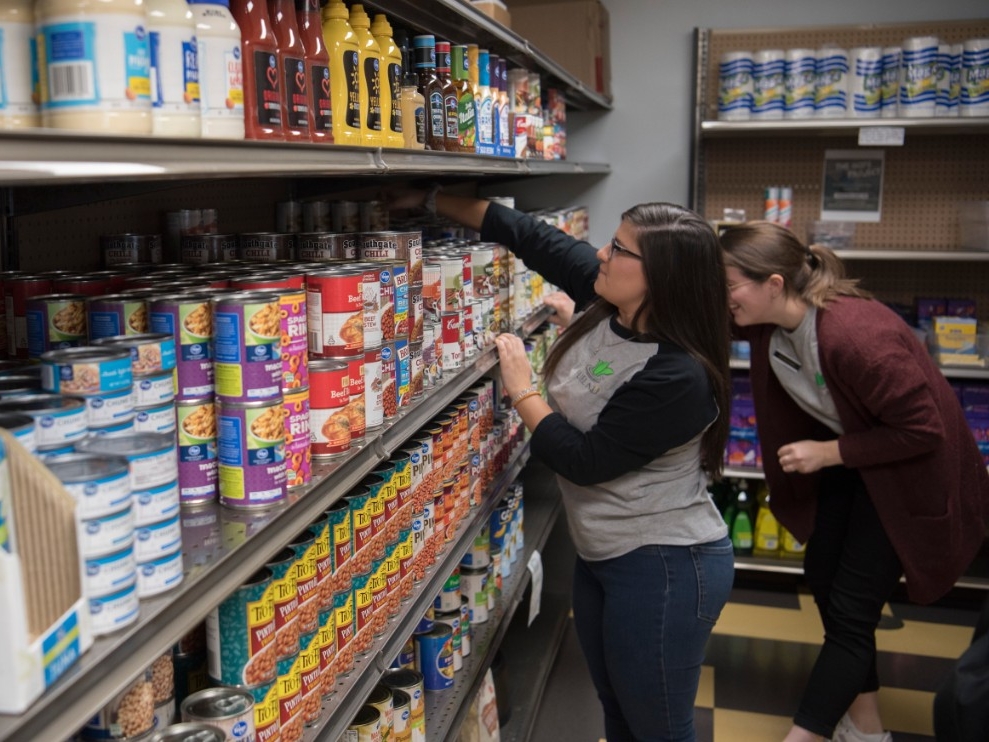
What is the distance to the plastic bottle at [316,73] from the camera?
4.76ft

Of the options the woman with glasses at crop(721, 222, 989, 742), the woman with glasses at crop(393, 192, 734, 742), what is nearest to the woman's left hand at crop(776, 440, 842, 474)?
the woman with glasses at crop(721, 222, 989, 742)

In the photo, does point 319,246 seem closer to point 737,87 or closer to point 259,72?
point 259,72

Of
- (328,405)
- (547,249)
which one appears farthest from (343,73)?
(547,249)

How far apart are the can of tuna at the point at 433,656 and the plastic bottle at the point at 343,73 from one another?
1.39m

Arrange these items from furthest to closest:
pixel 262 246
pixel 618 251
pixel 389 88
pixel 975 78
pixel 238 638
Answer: pixel 975 78
pixel 618 251
pixel 262 246
pixel 389 88
pixel 238 638

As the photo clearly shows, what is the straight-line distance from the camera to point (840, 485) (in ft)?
10.3

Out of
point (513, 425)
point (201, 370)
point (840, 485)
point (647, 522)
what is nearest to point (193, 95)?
point (201, 370)

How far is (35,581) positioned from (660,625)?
182 centimetres

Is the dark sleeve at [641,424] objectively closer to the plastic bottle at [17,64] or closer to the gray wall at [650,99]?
the plastic bottle at [17,64]

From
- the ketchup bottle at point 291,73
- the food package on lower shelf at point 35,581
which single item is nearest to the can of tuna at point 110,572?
the food package on lower shelf at point 35,581

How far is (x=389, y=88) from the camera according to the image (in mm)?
1782

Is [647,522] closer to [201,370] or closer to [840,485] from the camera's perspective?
[840,485]

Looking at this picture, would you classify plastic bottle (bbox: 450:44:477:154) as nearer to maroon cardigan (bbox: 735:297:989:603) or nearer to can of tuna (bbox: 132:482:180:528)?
maroon cardigan (bbox: 735:297:989:603)

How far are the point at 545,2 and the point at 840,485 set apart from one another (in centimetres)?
280
